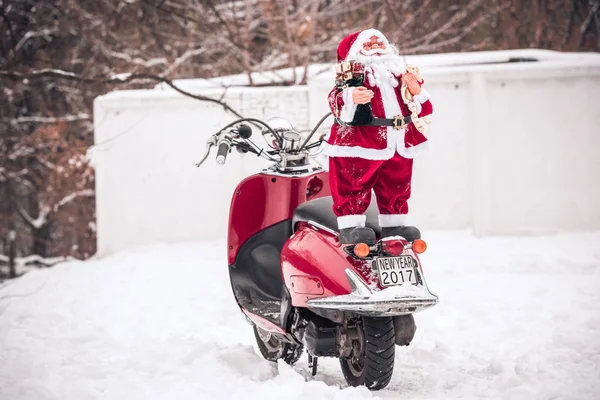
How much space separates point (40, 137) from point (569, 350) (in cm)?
1376

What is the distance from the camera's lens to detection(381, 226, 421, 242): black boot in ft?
14.0

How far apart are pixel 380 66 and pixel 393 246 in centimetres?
89

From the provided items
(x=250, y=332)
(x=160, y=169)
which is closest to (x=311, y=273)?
(x=250, y=332)

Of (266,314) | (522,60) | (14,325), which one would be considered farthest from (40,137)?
(266,314)

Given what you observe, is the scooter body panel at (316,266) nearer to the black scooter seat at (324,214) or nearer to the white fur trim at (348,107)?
the black scooter seat at (324,214)

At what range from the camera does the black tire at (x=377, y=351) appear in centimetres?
398

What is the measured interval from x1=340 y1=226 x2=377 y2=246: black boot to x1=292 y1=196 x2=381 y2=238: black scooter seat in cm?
21

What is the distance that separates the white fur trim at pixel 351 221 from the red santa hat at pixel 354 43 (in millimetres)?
775

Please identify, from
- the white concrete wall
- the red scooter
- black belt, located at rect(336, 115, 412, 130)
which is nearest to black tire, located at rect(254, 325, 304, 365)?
the red scooter

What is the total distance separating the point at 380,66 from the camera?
4250 millimetres

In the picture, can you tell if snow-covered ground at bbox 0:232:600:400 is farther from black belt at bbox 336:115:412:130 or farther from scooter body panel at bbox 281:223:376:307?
black belt at bbox 336:115:412:130

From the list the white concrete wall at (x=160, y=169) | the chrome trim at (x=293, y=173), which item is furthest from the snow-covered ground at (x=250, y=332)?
the chrome trim at (x=293, y=173)

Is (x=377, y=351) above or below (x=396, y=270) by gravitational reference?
below

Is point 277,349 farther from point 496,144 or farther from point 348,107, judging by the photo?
point 496,144
